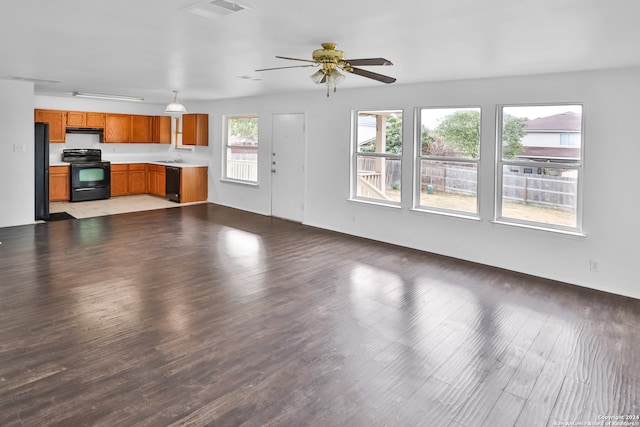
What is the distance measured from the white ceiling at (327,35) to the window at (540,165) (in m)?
0.56

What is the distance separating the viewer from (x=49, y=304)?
385 cm

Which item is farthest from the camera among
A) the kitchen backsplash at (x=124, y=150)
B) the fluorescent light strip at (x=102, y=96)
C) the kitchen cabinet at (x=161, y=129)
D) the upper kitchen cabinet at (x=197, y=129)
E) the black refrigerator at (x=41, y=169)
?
the kitchen cabinet at (x=161, y=129)

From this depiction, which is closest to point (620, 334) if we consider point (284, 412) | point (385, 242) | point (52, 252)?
point (284, 412)

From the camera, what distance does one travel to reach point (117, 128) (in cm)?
1041

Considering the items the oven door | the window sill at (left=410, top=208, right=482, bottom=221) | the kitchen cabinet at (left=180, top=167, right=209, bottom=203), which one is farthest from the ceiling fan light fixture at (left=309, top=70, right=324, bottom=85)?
the oven door

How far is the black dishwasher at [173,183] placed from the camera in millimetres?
9737

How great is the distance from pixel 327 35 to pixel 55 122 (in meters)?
8.31

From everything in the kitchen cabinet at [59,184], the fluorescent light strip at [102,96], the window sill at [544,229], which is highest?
the fluorescent light strip at [102,96]

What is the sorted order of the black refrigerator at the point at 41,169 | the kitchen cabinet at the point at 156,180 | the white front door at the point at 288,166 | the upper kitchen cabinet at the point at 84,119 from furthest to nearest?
1. the kitchen cabinet at the point at 156,180
2. the upper kitchen cabinet at the point at 84,119
3. the white front door at the point at 288,166
4. the black refrigerator at the point at 41,169

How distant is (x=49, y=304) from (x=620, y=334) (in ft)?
15.8

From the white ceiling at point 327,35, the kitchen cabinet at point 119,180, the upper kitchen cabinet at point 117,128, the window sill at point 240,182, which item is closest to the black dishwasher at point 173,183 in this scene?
the window sill at point 240,182

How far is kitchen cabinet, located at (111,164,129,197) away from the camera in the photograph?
408 inches

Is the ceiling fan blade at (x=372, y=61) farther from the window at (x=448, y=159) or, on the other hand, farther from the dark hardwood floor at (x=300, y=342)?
the window at (x=448, y=159)

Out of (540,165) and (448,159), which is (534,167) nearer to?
(540,165)
